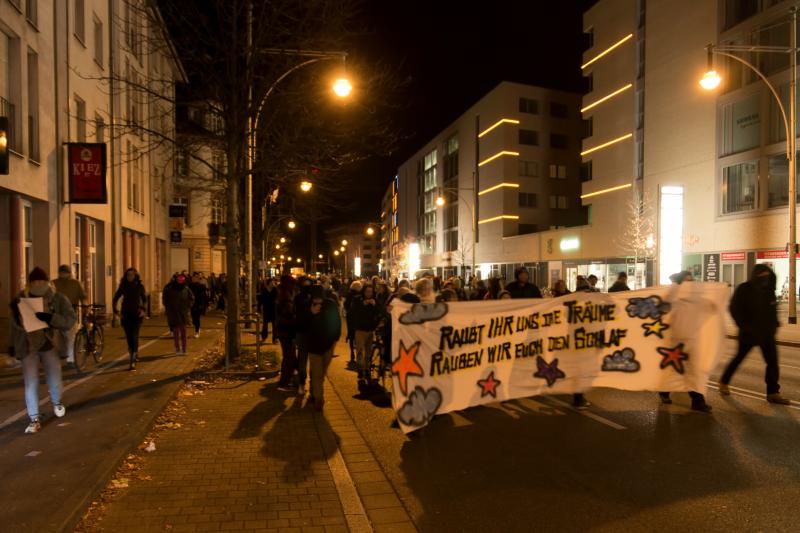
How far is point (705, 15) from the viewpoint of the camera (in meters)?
34.4

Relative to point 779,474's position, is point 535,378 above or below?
above

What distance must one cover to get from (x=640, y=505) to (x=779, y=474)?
1.58 meters

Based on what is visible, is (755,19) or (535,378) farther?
(755,19)

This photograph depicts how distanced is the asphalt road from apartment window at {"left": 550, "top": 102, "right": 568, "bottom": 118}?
56705 millimetres

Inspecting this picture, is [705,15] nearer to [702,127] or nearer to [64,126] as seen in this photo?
[702,127]

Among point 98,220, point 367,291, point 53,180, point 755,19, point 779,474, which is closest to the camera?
point 779,474

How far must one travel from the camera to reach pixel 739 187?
32094 mm

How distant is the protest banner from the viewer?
6.65 m

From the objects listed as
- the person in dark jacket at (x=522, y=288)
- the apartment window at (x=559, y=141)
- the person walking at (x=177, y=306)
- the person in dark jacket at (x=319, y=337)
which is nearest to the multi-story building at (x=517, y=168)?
the apartment window at (x=559, y=141)

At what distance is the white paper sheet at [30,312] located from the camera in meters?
6.57

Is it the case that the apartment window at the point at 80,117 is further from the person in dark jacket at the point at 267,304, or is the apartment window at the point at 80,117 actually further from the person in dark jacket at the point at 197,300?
the person in dark jacket at the point at 267,304

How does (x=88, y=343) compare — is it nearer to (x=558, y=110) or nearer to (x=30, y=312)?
(x=30, y=312)

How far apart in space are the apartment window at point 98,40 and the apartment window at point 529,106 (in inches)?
1834

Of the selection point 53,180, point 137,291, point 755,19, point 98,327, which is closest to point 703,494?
point 137,291
